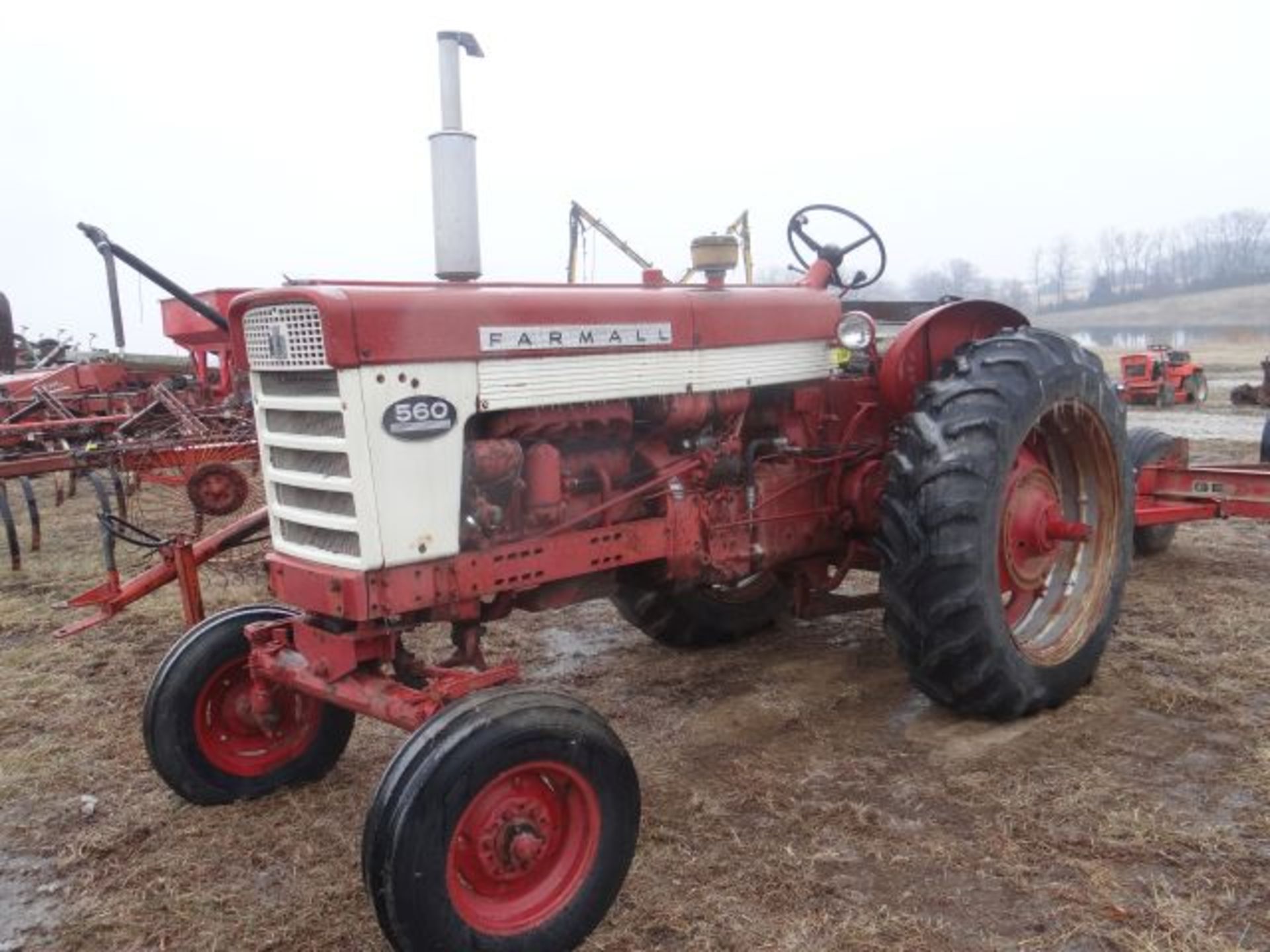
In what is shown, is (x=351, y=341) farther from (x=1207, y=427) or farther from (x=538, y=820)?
(x=1207, y=427)

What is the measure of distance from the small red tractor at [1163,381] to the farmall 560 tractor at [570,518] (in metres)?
16.4

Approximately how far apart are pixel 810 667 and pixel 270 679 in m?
2.30

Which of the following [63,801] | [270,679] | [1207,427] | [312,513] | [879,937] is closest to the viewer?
[879,937]

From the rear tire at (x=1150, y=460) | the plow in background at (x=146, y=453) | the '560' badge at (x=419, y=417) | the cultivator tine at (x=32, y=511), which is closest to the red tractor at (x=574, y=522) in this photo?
the '560' badge at (x=419, y=417)

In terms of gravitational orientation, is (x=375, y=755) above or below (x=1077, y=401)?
below

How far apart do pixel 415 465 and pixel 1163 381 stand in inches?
743

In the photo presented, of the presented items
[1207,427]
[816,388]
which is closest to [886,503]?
[816,388]

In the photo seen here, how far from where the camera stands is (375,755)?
3.72m

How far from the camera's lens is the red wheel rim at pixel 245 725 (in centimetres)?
336

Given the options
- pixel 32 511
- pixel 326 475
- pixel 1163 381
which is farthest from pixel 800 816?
pixel 1163 381

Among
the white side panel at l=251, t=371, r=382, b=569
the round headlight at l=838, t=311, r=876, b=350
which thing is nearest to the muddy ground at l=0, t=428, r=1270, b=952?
the white side panel at l=251, t=371, r=382, b=569

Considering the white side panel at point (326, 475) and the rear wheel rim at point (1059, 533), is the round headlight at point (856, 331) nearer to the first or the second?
the rear wheel rim at point (1059, 533)

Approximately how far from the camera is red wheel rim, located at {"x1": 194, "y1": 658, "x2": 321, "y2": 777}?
11.0 ft

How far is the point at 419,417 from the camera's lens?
2713 mm
